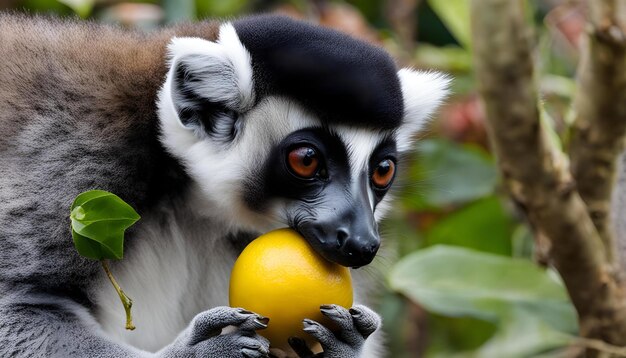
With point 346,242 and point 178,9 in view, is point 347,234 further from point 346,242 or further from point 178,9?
point 178,9

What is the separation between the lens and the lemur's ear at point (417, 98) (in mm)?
3721

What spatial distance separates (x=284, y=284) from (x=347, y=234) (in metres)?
0.25

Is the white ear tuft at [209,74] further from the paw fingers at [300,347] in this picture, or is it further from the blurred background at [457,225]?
the blurred background at [457,225]

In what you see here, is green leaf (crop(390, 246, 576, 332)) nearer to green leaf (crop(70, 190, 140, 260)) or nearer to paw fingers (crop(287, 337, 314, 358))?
paw fingers (crop(287, 337, 314, 358))

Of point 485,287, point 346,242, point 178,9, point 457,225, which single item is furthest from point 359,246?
point 178,9

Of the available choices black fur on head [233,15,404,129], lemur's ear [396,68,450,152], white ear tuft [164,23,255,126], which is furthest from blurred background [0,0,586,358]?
white ear tuft [164,23,255,126]

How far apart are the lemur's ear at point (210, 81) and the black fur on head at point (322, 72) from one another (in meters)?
0.07

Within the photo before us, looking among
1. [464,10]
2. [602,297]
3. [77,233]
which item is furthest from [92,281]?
[464,10]

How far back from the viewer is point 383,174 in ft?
11.5

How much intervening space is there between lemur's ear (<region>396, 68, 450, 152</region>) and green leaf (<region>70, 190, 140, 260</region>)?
45.7 inches

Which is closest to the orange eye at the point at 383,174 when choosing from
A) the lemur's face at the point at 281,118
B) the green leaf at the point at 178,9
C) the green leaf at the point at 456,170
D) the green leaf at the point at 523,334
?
the lemur's face at the point at 281,118

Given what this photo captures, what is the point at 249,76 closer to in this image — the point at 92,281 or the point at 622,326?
the point at 92,281

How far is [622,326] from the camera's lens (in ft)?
15.0

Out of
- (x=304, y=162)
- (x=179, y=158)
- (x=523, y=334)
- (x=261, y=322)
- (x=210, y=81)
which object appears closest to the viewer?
(x=261, y=322)
